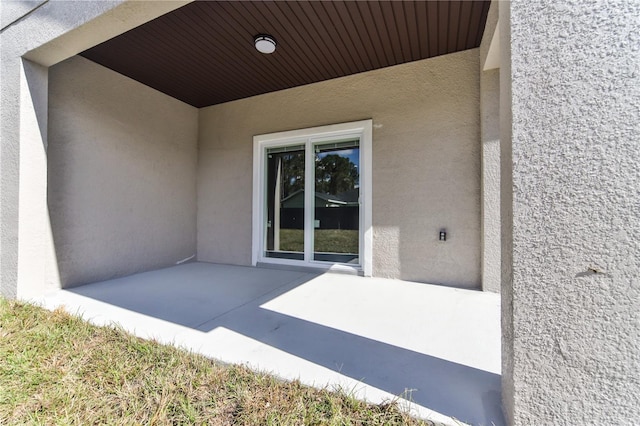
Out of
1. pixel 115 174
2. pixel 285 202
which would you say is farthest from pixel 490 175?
pixel 115 174

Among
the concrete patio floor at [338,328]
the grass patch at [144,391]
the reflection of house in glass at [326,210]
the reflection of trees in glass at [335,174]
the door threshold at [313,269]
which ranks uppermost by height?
the reflection of trees in glass at [335,174]

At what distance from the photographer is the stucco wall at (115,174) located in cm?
402

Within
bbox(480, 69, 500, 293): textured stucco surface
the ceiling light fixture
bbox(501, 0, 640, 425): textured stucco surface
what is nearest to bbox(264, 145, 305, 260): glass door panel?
the ceiling light fixture

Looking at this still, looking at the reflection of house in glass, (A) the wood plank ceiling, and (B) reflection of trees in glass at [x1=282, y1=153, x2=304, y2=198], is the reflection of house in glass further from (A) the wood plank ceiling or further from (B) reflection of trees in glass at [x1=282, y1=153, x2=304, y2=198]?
(A) the wood plank ceiling

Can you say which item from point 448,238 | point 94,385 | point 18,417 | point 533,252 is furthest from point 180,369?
point 448,238

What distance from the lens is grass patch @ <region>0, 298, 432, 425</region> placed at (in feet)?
5.03

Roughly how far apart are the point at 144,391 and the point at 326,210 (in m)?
3.75

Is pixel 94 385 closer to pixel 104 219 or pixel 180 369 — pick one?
pixel 180 369

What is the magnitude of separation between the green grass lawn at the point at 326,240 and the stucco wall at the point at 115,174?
7.23 feet

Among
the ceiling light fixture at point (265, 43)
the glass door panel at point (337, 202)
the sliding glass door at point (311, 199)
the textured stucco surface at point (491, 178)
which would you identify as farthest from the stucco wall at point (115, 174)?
the textured stucco surface at point (491, 178)

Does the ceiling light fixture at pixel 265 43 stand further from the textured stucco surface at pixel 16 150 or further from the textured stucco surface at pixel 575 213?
the textured stucco surface at pixel 575 213

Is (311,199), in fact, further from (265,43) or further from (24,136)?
(24,136)

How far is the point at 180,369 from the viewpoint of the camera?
1929 mm

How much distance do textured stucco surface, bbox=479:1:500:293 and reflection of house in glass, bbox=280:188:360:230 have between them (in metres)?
1.95
